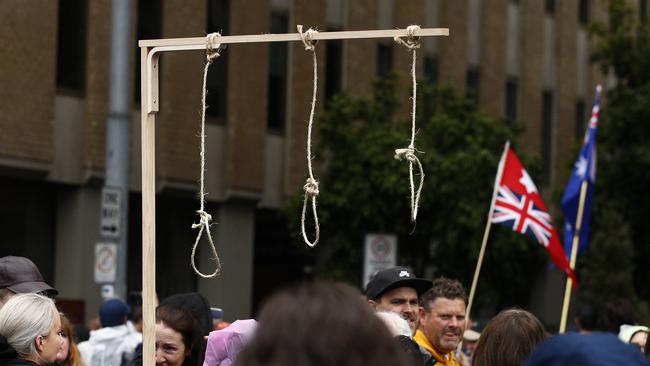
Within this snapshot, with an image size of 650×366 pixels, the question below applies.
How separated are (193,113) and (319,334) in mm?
21242

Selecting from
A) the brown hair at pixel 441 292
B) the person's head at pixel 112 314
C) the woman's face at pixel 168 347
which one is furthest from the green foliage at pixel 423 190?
the woman's face at pixel 168 347

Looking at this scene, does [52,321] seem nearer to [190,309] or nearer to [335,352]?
[190,309]

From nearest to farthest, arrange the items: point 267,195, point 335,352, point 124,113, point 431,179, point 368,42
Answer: point 335,352, point 124,113, point 431,179, point 267,195, point 368,42

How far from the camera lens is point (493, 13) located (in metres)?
33.5

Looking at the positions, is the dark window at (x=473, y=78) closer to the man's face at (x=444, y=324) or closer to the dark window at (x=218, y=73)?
the dark window at (x=218, y=73)

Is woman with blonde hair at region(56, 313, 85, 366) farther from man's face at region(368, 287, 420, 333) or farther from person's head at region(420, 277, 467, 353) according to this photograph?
person's head at region(420, 277, 467, 353)

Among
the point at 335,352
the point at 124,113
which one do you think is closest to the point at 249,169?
the point at 124,113

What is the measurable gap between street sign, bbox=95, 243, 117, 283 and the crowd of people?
6640 mm

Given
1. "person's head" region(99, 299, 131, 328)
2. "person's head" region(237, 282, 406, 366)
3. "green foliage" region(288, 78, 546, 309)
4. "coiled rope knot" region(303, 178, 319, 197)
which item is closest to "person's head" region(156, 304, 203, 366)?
"coiled rope knot" region(303, 178, 319, 197)

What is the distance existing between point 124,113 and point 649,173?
45.5 feet

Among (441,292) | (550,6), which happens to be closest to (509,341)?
(441,292)

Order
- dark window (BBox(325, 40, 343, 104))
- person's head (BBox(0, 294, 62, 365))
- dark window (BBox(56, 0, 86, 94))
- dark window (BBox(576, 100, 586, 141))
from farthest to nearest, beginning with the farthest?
dark window (BBox(576, 100, 586, 141)) → dark window (BBox(325, 40, 343, 104)) → dark window (BBox(56, 0, 86, 94)) → person's head (BBox(0, 294, 62, 365))

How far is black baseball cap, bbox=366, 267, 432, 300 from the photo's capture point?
26.2ft

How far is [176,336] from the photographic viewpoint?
734 cm
